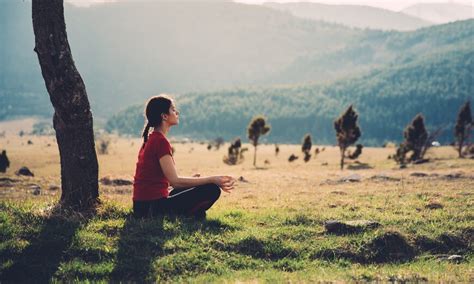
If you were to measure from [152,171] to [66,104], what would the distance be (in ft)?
8.56

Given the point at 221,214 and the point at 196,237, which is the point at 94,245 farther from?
the point at 221,214

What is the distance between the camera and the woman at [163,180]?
9.79 m

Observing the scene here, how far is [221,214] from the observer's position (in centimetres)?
1169

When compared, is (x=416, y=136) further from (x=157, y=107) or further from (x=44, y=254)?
(x=44, y=254)

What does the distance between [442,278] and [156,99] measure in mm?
6343

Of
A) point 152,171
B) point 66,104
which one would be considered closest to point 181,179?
point 152,171

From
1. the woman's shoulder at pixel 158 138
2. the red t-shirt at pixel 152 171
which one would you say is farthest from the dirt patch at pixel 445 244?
the woman's shoulder at pixel 158 138

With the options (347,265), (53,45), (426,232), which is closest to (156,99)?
(53,45)

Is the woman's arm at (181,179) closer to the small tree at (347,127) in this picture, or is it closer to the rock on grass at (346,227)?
the rock on grass at (346,227)

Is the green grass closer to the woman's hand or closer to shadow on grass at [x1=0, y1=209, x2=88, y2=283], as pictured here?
shadow on grass at [x1=0, y1=209, x2=88, y2=283]

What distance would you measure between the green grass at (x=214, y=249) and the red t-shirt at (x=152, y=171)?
576mm

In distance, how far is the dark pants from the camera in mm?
10375

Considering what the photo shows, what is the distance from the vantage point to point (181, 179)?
995cm

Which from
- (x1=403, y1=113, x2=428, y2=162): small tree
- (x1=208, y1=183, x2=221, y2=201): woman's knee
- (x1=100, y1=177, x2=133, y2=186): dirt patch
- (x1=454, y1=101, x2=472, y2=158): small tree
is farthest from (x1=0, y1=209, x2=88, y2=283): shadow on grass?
(x1=454, y1=101, x2=472, y2=158): small tree
